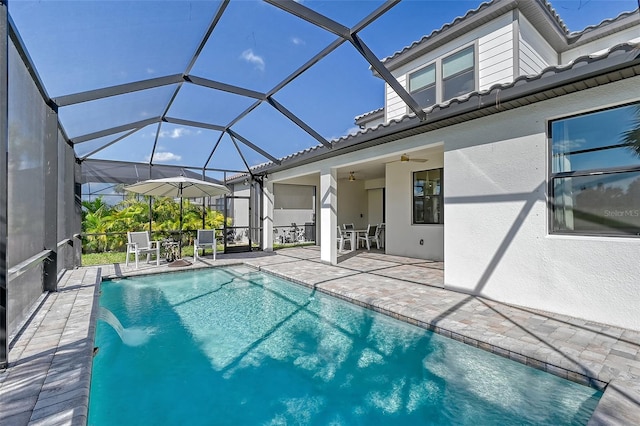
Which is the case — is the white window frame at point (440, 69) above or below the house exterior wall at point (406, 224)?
above

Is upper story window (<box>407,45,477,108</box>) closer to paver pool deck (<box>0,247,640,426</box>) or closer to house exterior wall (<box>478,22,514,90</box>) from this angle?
house exterior wall (<box>478,22,514,90</box>)

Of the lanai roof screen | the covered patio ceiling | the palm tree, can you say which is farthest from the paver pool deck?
the lanai roof screen

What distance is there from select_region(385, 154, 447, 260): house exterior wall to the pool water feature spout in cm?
865

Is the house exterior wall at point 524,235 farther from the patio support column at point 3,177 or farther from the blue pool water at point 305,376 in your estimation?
the patio support column at point 3,177

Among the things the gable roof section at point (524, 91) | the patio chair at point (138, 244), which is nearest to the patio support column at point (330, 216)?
the gable roof section at point (524, 91)

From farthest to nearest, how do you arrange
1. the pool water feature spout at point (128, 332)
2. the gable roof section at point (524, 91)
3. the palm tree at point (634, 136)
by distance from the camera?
the pool water feature spout at point (128, 332), the palm tree at point (634, 136), the gable roof section at point (524, 91)

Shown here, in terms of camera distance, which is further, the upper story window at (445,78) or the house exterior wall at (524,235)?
the upper story window at (445,78)

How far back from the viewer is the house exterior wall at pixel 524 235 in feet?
14.5

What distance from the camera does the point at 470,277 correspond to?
6176 mm

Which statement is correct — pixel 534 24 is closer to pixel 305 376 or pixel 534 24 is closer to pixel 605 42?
pixel 605 42

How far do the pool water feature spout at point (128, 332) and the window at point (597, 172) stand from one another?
283 inches

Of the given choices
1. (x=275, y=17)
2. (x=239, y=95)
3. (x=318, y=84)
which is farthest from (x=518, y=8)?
(x=239, y=95)

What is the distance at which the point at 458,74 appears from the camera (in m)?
8.88

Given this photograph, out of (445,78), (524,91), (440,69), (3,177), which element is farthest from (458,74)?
(3,177)
